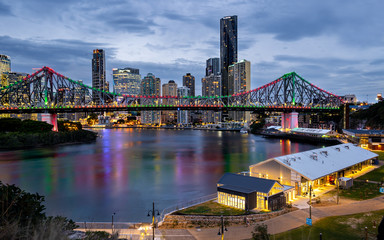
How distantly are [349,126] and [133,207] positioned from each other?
10946 centimetres

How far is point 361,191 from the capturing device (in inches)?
1152

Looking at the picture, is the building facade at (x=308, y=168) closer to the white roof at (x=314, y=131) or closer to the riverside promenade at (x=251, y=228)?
the riverside promenade at (x=251, y=228)

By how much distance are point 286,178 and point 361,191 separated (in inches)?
294

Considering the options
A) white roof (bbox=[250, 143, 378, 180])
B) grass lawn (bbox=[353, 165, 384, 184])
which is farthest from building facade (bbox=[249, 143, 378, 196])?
grass lawn (bbox=[353, 165, 384, 184])

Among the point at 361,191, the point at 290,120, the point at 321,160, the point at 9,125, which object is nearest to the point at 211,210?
the point at 361,191

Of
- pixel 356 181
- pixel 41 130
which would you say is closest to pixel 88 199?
pixel 356 181

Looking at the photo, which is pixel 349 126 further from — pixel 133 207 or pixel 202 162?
pixel 133 207

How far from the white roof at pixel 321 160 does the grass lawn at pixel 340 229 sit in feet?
24.0

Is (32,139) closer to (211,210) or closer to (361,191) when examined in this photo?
(211,210)

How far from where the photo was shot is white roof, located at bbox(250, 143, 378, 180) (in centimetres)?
3038

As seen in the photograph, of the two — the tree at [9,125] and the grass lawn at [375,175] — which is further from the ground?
the tree at [9,125]

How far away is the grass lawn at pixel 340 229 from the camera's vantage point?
1866 centimetres

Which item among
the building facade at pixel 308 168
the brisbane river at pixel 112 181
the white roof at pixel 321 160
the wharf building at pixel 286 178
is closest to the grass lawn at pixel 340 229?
the wharf building at pixel 286 178

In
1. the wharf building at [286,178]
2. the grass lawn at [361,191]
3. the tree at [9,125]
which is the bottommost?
the grass lawn at [361,191]
